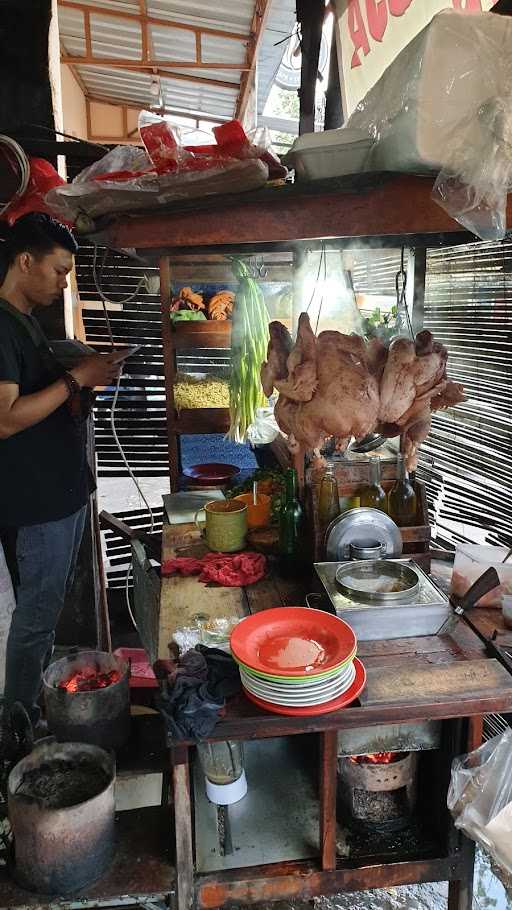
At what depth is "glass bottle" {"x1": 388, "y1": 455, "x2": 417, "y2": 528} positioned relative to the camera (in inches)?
123

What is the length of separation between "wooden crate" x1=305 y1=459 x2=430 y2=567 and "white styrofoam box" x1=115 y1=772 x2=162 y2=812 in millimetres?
1222

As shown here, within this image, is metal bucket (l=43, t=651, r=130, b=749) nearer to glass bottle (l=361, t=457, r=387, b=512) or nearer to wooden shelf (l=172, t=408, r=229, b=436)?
glass bottle (l=361, t=457, r=387, b=512)

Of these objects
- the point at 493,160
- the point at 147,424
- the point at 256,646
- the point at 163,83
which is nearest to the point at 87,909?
the point at 256,646

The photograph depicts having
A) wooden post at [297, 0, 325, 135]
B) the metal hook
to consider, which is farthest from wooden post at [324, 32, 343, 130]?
the metal hook

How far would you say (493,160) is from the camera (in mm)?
1934

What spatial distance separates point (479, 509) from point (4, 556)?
Result: 326cm

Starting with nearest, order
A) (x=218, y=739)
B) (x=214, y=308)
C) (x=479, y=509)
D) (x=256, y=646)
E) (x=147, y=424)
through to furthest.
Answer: (x=218, y=739)
(x=256, y=646)
(x=479, y=509)
(x=214, y=308)
(x=147, y=424)

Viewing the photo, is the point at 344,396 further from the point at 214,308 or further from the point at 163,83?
the point at 163,83

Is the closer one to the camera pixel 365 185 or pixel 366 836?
pixel 365 185

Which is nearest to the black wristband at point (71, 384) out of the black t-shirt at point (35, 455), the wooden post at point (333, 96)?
the black t-shirt at point (35, 455)

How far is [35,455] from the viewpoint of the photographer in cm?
358

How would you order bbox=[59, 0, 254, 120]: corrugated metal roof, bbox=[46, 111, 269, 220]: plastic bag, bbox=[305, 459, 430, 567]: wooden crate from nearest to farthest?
bbox=[46, 111, 269, 220]: plastic bag
bbox=[305, 459, 430, 567]: wooden crate
bbox=[59, 0, 254, 120]: corrugated metal roof

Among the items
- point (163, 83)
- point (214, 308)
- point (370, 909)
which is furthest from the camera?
point (163, 83)

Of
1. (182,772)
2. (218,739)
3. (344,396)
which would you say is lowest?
(182,772)
